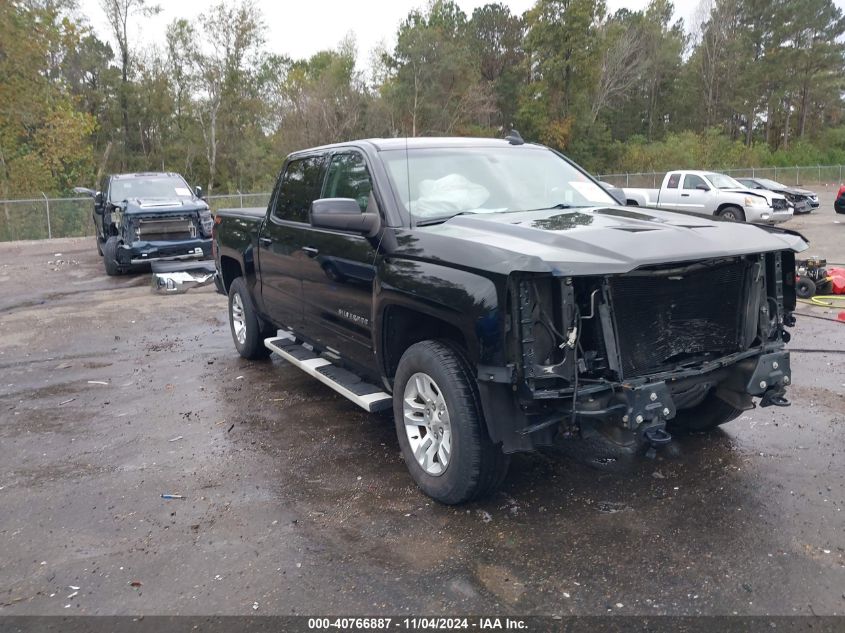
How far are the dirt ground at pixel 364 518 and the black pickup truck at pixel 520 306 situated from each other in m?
0.36

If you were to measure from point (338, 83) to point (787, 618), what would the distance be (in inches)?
1840

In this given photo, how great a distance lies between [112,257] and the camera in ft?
45.5

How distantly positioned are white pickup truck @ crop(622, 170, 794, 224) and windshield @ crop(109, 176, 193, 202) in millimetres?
11957

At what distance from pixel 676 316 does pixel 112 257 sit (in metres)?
12.7

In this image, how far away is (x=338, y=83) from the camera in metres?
46.0

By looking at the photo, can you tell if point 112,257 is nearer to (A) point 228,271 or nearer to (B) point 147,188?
(B) point 147,188

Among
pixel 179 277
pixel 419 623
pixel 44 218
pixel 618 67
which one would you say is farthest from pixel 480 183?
pixel 618 67

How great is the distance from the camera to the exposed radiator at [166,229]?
44.4ft

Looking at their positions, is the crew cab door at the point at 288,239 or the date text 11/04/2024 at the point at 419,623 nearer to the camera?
the date text 11/04/2024 at the point at 419,623

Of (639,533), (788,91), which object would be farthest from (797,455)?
(788,91)

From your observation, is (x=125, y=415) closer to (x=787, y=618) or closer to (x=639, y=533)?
(x=639, y=533)

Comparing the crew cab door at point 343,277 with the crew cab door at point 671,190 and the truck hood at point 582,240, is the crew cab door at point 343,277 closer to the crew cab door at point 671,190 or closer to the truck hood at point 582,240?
the truck hood at point 582,240

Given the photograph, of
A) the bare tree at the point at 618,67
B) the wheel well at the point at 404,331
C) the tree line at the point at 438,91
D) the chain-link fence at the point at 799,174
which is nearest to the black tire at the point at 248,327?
the wheel well at the point at 404,331

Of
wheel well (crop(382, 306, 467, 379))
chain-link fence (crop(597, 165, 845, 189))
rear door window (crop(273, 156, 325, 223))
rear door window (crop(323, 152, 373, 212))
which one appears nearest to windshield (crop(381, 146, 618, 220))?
rear door window (crop(323, 152, 373, 212))
